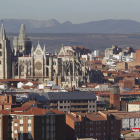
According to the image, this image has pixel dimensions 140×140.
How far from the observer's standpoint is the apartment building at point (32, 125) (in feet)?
232

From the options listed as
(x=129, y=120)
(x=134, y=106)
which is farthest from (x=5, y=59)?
(x=129, y=120)

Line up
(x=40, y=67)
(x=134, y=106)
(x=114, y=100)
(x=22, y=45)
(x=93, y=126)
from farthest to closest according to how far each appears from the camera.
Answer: (x=22, y=45)
(x=40, y=67)
(x=134, y=106)
(x=114, y=100)
(x=93, y=126)

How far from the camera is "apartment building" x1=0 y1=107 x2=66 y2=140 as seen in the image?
232 ft

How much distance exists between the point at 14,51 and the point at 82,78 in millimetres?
17931

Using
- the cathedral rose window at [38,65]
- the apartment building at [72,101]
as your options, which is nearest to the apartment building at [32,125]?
the apartment building at [72,101]

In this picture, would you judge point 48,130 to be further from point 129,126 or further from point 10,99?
point 129,126

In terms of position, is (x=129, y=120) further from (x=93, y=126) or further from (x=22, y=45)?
(x=22, y=45)

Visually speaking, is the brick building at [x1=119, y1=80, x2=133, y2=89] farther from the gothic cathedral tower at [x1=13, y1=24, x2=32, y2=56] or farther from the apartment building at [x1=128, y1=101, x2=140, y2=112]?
the apartment building at [x1=128, y1=101, x2=140, y2=112]

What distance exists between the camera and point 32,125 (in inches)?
2781

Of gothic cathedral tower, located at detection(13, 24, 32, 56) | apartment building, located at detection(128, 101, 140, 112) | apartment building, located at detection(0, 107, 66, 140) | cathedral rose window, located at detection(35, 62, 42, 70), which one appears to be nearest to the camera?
apartment building, located at detection(0, 107, 66, 140)

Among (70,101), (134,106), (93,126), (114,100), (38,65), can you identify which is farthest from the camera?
(38,65)

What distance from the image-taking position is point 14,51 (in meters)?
166

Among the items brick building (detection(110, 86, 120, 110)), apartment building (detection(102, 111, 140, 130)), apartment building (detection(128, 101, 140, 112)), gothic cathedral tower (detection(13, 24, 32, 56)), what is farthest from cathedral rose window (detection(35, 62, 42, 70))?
apartment building (detection(102, 111, 140, 130))

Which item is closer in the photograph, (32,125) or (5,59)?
(32,125)
